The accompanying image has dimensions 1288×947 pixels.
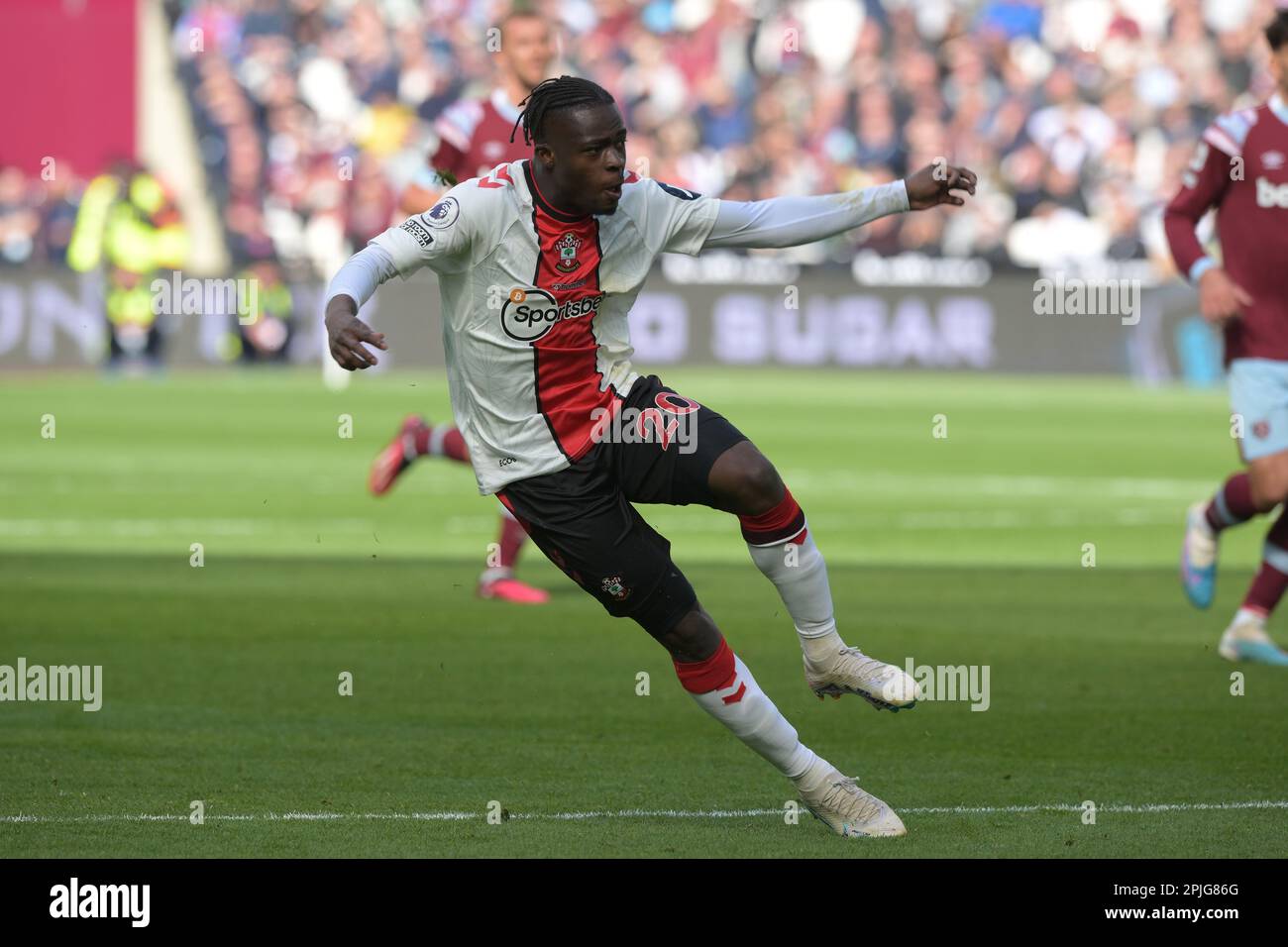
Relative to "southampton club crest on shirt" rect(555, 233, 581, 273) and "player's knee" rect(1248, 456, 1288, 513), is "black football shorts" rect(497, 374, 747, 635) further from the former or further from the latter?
"player's knee" rect(1248, 456, 1288, 513)

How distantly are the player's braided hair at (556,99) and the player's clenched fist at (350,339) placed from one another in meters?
0.88

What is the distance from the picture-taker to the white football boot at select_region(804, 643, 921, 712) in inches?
236

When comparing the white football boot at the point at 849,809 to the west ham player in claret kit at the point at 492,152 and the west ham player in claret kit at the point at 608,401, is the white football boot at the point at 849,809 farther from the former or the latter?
the west ham player in claret kit at the point at 492,152

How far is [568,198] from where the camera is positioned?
6.02 metres

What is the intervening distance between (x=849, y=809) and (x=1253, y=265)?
4.12 metres

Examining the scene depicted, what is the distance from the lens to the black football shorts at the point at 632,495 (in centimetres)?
603

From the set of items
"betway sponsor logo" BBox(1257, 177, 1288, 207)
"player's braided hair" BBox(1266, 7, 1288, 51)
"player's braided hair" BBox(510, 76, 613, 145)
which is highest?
"player's braided hair" BBox(1266, 7, 1288, 51)

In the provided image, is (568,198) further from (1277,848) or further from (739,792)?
(1277,848)

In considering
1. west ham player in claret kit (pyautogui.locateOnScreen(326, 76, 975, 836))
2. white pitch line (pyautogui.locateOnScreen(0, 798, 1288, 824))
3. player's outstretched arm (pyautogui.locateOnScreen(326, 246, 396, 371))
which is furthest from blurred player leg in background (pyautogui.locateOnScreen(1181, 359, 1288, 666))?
player's outstretched arm (pyautogui.locateOnScreen(326, 246, 396, 371))

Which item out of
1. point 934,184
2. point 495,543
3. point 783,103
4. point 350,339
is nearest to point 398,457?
point 495,543

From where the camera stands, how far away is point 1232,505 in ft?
31.7

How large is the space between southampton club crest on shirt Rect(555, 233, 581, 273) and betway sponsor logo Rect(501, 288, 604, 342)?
9 cm

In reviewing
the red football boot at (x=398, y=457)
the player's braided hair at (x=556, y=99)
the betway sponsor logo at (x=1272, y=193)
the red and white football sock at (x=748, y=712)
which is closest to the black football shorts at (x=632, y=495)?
the red and white football sock at (x=748, y=712)
